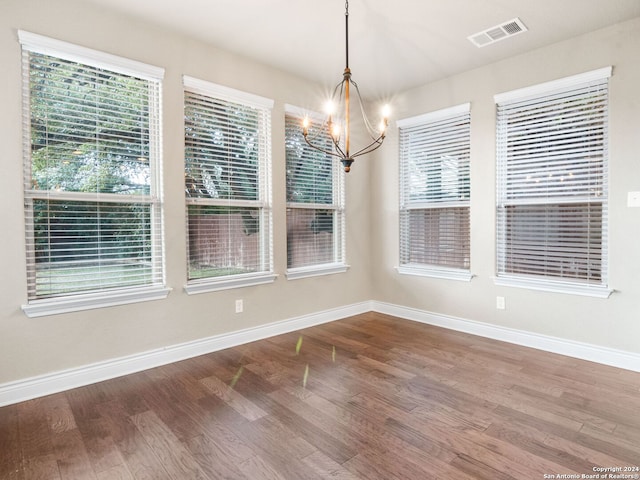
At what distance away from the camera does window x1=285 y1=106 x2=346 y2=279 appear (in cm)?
410

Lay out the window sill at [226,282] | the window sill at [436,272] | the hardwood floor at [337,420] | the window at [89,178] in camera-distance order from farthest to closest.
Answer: the window sill at [436,272]
the window sill at [226,282]
the window at [89,178]
the hardwood floor at [337,420]

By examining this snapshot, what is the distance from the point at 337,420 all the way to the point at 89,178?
2422mm

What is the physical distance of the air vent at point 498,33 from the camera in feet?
Result: 9.85

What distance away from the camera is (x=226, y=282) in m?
3.53

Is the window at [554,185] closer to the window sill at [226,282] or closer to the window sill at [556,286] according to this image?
the window sill at [556,286]

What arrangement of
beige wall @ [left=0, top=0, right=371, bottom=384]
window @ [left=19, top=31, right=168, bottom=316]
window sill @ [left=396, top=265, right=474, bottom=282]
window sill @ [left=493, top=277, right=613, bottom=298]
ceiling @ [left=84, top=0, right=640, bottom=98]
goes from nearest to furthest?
beige wall @ [left=0, top=0, right=371, bottom=384]
window @ [left=19, top=31, right=168, bottom=316]
ceiling @ [left=84, top=0, right=640, bottom=98]
window sill @ [left=493, top=277, right=613, bottom=298]
window sill @ [left=396, top=265, right=474, bottom=282]

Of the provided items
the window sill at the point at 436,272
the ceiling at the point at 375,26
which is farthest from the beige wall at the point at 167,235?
the window sill at the point at 436,272

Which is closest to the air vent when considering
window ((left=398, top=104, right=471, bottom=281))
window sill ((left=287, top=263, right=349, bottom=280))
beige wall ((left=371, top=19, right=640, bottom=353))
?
beige wall ((left=371, top=19, right=640, bottom=353))

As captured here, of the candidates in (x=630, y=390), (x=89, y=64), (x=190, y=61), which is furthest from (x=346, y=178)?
(x=630, y=390)

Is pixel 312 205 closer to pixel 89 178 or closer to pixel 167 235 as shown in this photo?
pixel 167 235

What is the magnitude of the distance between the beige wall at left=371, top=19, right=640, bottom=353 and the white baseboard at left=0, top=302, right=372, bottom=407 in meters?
1.41

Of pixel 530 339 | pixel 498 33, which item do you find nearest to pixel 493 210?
pixel 530 339

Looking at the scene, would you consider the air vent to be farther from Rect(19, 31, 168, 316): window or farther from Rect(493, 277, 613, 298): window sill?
Rect(19, 31, 168, 316): window

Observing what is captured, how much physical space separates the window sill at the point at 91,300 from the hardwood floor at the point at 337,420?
1.90ft
